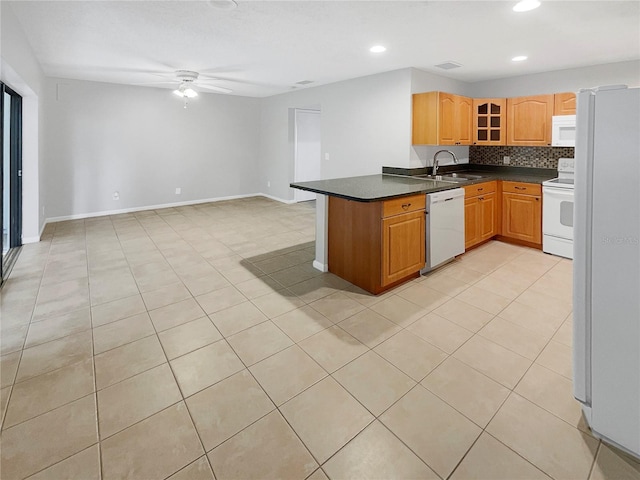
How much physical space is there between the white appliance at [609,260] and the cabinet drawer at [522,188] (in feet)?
10.2

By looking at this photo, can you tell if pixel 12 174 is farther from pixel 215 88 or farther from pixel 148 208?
pixel 215 88

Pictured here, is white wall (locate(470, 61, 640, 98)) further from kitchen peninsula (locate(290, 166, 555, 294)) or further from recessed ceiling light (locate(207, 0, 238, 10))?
recessed ceiling light (locate(207, 0, 238, 10))

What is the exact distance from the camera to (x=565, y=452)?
148cm

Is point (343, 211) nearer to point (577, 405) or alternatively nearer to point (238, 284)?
point (238, 284)

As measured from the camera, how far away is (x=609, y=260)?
1420 mm

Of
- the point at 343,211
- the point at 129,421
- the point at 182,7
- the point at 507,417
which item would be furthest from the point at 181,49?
the point at 507,417

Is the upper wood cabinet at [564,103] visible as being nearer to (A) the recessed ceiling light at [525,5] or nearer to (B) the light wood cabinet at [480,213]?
(B) the light wood cabinet at [480,213]

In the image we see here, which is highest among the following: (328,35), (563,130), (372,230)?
(328,35)

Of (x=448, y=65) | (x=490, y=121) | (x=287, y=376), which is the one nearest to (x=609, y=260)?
(x=287, y=376)

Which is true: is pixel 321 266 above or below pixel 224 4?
below

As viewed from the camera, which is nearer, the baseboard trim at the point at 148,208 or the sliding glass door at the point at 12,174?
the sliding glass door at the point at 12,174

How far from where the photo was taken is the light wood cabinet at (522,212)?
4234mm

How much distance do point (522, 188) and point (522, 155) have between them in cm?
91

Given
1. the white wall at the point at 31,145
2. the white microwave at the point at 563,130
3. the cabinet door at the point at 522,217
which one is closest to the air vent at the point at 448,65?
the white microwave at the point at 563,130
